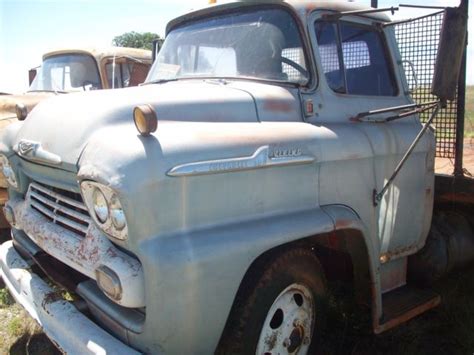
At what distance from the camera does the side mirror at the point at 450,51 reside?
2.54m

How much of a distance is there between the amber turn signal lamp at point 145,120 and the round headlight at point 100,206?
1.07 feet

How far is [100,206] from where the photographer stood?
212 cm

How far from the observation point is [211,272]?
2.08 meters

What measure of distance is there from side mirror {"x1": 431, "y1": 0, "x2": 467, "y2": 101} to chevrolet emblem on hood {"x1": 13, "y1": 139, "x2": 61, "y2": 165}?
6.74 ft

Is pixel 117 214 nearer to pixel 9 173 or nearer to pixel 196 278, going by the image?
pixel 196 278

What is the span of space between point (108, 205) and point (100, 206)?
6 cm

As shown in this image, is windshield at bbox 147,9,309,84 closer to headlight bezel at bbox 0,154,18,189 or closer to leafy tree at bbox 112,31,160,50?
headlight bezel at bbox 0,154,18,189

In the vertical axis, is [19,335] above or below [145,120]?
below

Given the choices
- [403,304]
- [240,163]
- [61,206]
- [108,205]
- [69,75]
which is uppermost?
[69,75]

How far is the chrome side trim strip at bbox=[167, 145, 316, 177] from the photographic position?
6.78 feet

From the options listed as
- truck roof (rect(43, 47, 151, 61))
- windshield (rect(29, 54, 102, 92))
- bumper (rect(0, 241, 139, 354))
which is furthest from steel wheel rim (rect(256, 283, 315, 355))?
truck roof (rect(43, 47, 151, 61))

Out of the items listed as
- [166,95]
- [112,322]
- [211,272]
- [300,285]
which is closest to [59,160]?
[166,95]

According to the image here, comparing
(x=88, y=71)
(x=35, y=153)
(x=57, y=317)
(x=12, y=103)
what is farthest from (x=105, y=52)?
(x=57, y=317)

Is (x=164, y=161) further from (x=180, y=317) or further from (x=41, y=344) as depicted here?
(x=41, y=344)
